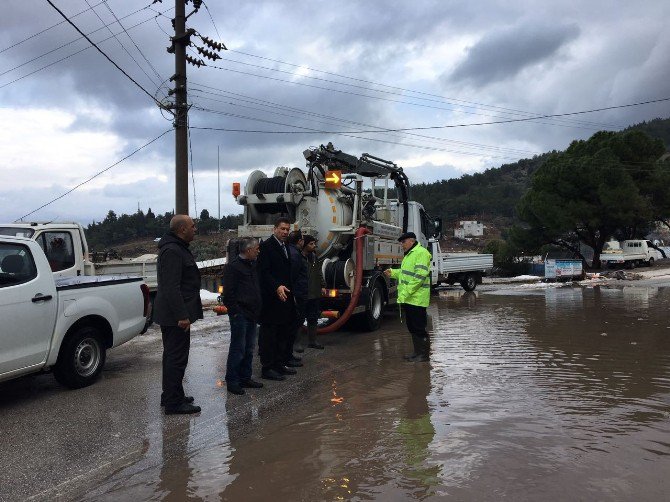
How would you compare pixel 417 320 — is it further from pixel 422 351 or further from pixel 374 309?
pixel 374 309

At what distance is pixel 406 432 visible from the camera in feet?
15.6

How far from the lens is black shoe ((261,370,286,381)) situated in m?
6.87

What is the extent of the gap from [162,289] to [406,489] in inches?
116

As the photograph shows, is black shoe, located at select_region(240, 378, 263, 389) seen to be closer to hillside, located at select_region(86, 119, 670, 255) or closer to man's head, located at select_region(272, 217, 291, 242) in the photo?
man's head, located at select_region(272, 217, 291, 242)

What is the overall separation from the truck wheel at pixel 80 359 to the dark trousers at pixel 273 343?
1.97 meters

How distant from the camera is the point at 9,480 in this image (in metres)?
3.86

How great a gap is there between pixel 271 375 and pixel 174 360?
1.76 m

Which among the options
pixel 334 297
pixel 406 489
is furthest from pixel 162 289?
pixel 334 297

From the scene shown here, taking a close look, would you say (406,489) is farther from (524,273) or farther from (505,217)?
(505,217)

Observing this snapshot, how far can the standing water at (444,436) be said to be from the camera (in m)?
3.68

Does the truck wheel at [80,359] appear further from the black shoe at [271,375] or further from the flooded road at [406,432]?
the black shoe at [271,375]

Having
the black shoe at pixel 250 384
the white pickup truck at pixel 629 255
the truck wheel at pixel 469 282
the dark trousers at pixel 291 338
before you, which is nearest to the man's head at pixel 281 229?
the dark trousers at pixel 291 338

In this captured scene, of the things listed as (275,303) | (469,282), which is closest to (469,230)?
(469,282)

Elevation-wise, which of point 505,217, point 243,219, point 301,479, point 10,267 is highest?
point 505,217
